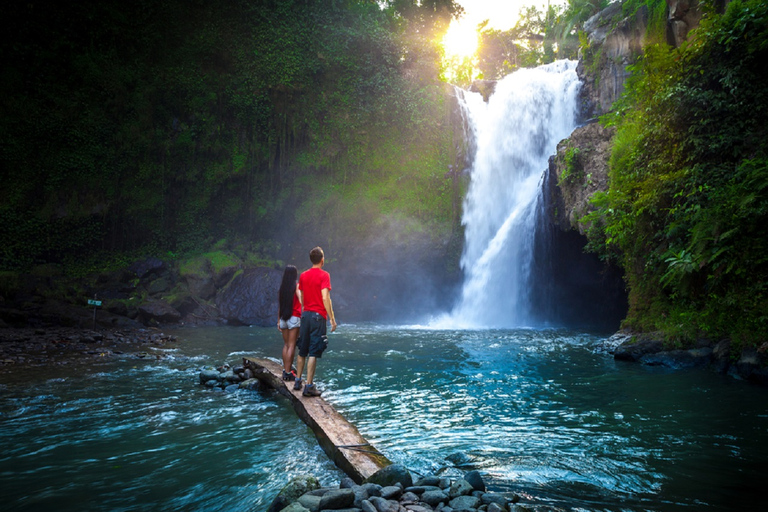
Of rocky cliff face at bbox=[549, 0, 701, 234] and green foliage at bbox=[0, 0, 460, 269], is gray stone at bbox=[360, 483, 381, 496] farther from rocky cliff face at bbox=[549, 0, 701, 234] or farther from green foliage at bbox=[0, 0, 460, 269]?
green foliage at bbox=[0, 0, 460, 269]

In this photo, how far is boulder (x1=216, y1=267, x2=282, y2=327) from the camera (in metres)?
19.5

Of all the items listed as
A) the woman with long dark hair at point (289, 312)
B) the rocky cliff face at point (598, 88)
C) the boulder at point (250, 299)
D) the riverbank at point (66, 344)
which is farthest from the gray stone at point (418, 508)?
the boulder at point (250, 299)

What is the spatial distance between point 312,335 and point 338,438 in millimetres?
1906

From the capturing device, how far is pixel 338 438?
4238 millimetres

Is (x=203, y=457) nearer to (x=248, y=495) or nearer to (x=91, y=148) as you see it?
(x=248, y=495)

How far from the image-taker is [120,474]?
3908 millimetres

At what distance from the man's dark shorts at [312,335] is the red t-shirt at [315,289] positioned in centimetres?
8

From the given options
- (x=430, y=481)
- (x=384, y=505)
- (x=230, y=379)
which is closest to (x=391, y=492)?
(x=384, y=505)

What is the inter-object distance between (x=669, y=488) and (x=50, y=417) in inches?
266

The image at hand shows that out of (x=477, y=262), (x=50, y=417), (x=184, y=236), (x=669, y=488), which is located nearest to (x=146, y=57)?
(x=184, y=236)

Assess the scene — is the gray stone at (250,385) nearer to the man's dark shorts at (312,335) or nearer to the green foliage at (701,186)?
the man's dark shorts at (312,335)

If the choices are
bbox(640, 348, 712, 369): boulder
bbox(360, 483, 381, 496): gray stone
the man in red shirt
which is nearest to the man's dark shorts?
the man in red shirt

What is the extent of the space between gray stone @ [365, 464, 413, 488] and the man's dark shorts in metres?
2.64

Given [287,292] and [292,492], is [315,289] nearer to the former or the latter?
[287,292]
